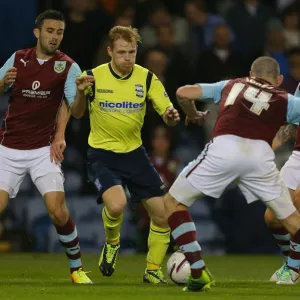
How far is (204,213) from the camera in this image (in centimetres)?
1545

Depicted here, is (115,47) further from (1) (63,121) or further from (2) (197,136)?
(2) (197,136)

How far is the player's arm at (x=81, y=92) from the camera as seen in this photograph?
32.9 feet

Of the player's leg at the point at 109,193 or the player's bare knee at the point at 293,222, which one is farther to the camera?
the player's leg at the point at 109,193

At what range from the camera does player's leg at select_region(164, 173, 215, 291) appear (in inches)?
364

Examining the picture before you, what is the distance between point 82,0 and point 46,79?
568 cm

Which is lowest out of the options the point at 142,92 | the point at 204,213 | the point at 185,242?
the point at 204,213

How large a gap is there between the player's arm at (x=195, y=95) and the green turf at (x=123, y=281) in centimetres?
153

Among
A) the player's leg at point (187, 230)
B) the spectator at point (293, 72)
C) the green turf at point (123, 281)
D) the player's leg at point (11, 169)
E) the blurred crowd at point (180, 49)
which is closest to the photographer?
the green turf at point (123, 281)

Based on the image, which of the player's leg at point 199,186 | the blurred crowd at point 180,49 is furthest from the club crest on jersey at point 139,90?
the blurred crowd at point 180,49

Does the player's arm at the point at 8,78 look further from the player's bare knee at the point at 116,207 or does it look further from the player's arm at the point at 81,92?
the player's bare knee at the point at 116,207

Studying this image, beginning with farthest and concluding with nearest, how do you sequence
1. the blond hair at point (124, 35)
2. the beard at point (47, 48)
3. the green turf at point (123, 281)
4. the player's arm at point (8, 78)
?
the blond hair at point (124, 35)
the beard at point (47, 48)
the player's arm at point (8, 78)
the green turf at point (123, 281)

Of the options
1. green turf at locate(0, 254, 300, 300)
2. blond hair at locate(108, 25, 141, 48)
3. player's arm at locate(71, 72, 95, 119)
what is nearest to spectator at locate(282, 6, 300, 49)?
green turf at locate(0, 254, 300, 300)

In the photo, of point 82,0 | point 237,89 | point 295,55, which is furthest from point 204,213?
point 237,89

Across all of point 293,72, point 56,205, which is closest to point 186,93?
point 56,205
